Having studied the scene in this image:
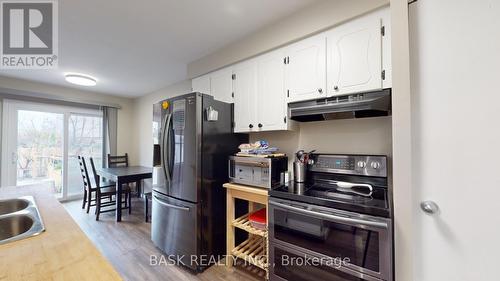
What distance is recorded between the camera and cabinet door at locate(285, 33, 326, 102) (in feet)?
5.36

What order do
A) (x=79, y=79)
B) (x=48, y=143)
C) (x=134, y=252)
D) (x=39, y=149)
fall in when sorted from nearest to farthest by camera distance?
1. (x=134, y=252)
2. (x=79, y=79)
3. (x=39, y=149)
4. (x=48, y=143)

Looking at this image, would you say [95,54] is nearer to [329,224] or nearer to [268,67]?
[268,67]

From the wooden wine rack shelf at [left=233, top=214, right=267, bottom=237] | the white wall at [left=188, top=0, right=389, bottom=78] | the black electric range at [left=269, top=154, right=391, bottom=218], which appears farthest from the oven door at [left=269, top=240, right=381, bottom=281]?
the white wall at [left=188, top=0, right=389, bottom=78]

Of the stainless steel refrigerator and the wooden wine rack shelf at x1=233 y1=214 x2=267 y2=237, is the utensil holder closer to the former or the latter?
the wooden wine rack shelf at x1=233 y1=214 x2=267 y2=237

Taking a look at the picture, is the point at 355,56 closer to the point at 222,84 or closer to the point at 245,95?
the point at 245,95

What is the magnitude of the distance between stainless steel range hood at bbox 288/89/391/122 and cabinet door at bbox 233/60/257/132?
1.50ft

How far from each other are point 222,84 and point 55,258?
2.04m

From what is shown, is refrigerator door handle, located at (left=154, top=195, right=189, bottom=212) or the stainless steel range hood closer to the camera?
the stainless steel range hood

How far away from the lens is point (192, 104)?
190cm

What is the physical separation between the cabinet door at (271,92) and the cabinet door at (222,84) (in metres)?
0.42

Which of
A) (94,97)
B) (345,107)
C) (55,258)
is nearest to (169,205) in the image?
(55,258)

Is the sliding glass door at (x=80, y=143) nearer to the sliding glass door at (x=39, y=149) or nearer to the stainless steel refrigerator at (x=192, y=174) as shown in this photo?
the sliding glass door at (x=39, y=149)

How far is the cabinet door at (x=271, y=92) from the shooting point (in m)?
1.87

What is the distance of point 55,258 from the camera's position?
73cm
